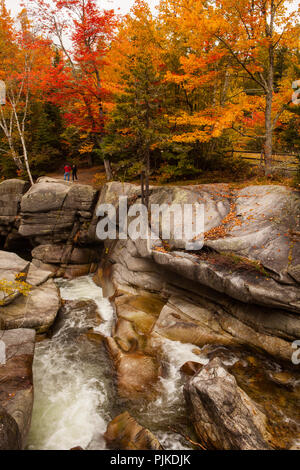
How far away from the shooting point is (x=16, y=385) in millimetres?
7156

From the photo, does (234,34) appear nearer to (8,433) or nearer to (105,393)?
(105,393)

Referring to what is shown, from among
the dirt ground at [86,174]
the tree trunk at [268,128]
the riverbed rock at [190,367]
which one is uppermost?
the tree trunk at [268,128]

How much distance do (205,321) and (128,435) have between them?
5539 mm

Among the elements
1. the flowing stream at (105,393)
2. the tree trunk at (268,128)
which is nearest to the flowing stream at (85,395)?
the flowing stream at (105,393)

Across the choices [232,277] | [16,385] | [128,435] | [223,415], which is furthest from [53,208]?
[223,415]

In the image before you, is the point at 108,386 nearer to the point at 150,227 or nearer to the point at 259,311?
the point at 259,311

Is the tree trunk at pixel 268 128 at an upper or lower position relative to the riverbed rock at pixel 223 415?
upper

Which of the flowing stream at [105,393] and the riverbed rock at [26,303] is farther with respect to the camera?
the riverbed rock at [26,303]

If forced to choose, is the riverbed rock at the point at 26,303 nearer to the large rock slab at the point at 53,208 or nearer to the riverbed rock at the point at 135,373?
the riverbed rock at the point at 135,373

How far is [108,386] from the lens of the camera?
881 centimetres

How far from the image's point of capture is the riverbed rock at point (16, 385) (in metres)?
6.04

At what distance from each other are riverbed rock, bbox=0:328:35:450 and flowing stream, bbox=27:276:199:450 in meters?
1.11

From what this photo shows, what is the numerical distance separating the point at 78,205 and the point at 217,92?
12.6 m

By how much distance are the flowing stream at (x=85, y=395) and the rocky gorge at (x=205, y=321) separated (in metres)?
0.27
